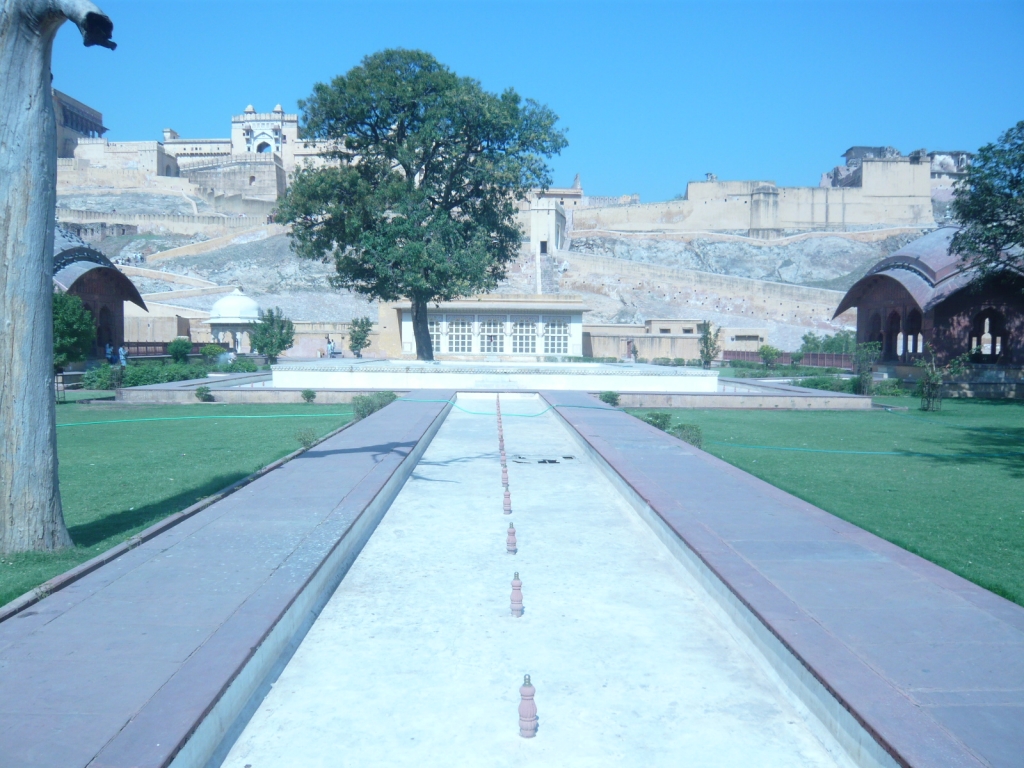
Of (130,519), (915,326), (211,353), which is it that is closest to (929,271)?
(915,326)

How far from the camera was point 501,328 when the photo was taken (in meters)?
32.8

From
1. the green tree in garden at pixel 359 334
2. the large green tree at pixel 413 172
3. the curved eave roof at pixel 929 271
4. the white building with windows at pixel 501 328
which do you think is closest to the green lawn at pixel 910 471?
the large green tree at pixel 413 172

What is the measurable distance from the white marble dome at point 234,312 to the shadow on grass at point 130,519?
31142mm

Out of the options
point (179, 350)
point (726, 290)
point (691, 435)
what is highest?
point (726, 290)

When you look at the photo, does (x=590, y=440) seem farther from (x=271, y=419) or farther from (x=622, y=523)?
(x=271, y=419)

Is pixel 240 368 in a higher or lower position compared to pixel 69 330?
lower

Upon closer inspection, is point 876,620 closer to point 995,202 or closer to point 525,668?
point 525,668

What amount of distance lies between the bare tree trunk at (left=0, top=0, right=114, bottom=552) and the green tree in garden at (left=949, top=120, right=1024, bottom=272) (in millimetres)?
24261

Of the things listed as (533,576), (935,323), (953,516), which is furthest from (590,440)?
(935,323)

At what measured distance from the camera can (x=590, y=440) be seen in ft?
35.7

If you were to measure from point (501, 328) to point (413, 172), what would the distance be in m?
10.1

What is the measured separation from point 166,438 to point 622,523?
8436mm

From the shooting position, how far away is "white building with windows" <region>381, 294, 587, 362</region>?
32.6m

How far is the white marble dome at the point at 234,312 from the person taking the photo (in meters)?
37.8
